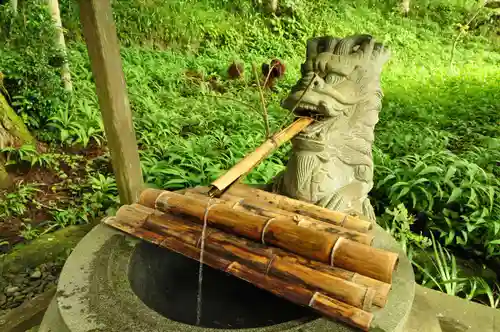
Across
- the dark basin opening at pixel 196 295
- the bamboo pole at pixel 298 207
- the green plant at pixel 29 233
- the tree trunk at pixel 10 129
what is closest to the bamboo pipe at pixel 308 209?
the bamboo pole at pixel 298 207

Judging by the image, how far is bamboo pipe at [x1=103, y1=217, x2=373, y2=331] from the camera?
138cm

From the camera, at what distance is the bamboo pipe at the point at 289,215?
→ 1.68 m

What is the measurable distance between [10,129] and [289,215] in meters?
4.40

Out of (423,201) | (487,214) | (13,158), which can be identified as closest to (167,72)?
(13,158)

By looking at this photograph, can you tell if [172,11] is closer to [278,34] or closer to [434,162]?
[278,34]

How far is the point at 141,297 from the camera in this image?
1.84m

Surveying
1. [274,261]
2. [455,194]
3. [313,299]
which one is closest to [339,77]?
[274,261]

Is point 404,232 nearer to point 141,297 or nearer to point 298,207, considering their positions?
point 298,207

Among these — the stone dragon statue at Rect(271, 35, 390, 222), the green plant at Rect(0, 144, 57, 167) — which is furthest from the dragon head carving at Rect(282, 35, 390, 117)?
the green plant at Rect(0, 144, 57, 167)

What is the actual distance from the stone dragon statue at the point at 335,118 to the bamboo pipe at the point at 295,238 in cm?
52

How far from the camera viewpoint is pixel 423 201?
381 cm

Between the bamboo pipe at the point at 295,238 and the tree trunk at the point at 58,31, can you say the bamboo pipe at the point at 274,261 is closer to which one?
the bamboo pipe at the point at 295,238

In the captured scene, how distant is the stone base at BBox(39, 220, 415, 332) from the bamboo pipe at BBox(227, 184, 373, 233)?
0.25 meters

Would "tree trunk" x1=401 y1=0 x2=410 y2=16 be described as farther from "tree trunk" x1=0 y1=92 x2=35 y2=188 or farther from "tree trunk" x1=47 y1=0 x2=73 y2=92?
"tree trunk" x1=0 y1=92 x2=35 y2=188
